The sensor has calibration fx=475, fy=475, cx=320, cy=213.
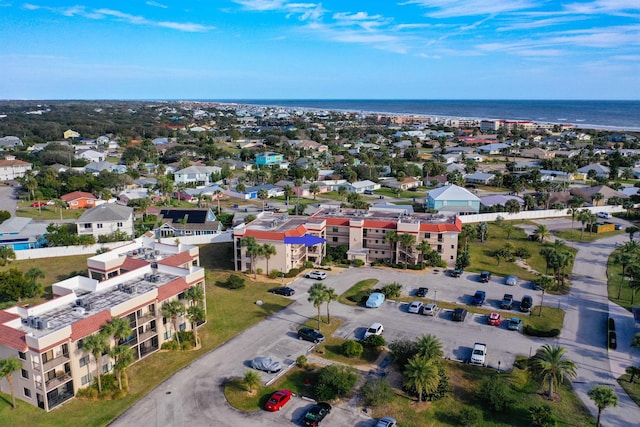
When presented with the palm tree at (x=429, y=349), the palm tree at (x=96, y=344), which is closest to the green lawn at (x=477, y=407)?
the palm tree at (x=429, y=349)

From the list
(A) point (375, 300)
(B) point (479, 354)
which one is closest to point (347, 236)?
(A) point (375, 300)

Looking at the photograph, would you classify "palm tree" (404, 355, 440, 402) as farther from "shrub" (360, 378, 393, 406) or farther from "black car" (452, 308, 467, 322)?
"black car" (452, 308, 467, 322)

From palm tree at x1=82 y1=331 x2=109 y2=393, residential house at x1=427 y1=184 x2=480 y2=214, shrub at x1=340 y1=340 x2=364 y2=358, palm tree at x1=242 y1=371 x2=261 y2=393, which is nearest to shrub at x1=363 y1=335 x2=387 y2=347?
shrub at x1=340 y1=340 x2=364 y2=358

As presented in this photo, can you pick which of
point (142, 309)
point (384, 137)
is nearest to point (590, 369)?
point (142, 309)

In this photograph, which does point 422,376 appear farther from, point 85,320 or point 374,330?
point 85,320

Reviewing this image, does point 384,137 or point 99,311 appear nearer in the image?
point 99,311

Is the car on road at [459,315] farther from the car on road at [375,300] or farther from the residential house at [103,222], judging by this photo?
the residential house at [103,222]

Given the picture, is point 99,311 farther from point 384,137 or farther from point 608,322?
point 384,137
